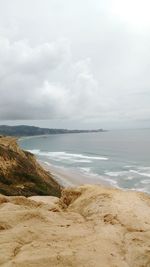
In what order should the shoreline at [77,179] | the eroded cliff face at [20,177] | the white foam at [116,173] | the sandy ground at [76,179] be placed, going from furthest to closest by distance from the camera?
the white foam at [116,173]
the sandy ground at [76,179]
the shoreline at [77,179]
the eroded cliff face at [20,177]

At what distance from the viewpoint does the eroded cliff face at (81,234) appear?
27.8 feet

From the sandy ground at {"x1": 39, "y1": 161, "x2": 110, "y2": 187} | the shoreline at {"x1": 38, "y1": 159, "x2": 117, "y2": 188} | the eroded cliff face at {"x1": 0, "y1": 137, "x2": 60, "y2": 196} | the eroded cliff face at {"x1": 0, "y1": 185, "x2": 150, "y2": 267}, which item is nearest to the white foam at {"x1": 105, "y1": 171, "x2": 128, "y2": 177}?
the sandy ground at {"x1": 39, "y1": 161, "x2": 110, "y2": 187}

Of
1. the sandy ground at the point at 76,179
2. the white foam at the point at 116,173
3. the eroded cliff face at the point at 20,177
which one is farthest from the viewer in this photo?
the white foam at the point at 116,173

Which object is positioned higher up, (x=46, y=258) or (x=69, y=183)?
(x=46, y=258)

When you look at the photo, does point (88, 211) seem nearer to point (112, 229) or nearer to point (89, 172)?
point (112, 229)

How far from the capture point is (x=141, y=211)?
13305 millimetres

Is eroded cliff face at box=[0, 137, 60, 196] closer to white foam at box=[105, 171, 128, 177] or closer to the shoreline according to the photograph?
the shoreline

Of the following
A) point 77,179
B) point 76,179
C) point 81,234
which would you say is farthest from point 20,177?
point 81,234

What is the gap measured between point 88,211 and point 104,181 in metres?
48.9

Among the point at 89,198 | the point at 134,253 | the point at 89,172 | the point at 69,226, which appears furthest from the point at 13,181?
the point at 89,172

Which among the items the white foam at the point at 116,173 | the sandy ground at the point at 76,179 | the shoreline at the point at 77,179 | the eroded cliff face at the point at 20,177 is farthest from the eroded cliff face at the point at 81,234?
the white foam at the point at 116,173

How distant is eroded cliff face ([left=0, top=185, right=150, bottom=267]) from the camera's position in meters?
8.47

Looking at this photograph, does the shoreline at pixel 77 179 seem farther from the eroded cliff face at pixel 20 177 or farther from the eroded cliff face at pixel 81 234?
the eroded cliff face at pixel 81 234

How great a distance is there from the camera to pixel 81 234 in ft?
33.9
